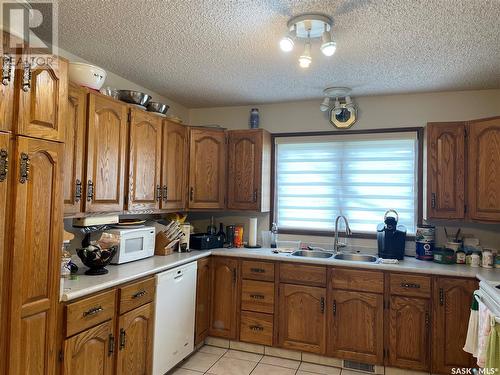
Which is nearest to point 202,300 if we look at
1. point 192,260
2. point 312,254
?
point 192,260

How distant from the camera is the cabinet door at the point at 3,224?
1429 mm

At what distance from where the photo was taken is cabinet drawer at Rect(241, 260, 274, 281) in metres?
3.08

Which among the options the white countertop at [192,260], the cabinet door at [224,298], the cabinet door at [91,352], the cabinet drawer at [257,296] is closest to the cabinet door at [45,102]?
the white countertop at [192,260]

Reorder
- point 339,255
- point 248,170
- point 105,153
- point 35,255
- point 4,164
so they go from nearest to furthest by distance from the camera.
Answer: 1. point 4,164
2. point 35,255
3. point 105,153
4. point 339,255
5. point 248,170

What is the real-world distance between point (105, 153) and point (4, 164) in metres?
0.98

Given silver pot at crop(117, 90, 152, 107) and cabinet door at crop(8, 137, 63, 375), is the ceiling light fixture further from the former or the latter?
cabinet door at crop(8, 137, 63, 375)

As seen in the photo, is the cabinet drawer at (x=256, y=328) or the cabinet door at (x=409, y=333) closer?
the cabinet door at (x=409, y=333)

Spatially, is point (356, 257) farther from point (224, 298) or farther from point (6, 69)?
point (6, 69)

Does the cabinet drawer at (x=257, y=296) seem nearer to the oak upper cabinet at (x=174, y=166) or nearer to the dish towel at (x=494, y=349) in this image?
the oak upper cabinet at (x=174, y=166)

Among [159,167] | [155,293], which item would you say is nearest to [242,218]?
[159,167]

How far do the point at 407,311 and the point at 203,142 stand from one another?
2.38 metres

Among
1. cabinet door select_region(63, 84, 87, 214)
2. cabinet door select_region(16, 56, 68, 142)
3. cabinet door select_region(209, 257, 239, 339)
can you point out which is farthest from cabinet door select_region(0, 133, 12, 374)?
cabinet door select_region(209, 257, 239, 339)

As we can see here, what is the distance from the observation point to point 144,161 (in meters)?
2.80

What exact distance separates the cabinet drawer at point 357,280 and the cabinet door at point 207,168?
136 centimetres
